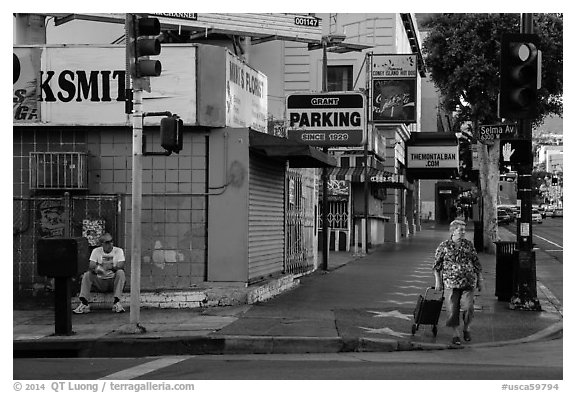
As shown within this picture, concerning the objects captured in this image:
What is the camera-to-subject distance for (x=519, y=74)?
12789 millimetres

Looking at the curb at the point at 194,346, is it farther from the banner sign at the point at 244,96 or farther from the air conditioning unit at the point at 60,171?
the banner sign at the point at 244,96

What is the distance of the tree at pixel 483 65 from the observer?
99.1ft

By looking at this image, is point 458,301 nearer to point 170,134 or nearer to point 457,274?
point 457,274

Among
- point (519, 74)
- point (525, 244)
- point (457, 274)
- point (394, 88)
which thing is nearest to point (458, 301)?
point (457, 274)

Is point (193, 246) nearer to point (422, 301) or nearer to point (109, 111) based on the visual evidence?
point (109, 111)

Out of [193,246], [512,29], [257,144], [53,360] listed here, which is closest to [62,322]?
[53,360]

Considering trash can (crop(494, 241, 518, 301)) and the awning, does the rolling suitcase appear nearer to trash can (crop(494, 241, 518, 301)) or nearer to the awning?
the awning

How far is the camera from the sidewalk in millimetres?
11164

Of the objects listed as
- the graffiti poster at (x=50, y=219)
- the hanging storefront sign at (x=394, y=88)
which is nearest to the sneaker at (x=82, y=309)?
the graffiti poster at (x=50, y=219)

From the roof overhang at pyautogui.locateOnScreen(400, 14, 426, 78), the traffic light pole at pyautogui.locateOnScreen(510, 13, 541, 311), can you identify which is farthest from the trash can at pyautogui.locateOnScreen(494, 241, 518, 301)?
the roof overhang at pyautogui.locateOnScreen(400, 14, 426, 78)

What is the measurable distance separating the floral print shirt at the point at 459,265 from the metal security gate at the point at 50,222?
5.96 m

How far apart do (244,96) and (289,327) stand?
545cm

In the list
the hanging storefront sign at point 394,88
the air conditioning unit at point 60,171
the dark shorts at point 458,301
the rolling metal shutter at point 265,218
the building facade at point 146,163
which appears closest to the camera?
the dark shorts at point 458,301

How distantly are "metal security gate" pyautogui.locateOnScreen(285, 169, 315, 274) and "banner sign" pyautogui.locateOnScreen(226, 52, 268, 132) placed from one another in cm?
173
